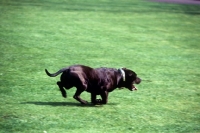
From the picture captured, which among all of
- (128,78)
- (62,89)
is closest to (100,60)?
(128,78)

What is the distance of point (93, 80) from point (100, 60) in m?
4.55

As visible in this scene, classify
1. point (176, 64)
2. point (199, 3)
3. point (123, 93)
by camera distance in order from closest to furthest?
point (123, 93)
point (176, 64)
point (199, 3)

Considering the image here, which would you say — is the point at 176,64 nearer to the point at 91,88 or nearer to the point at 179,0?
the point at 91,88

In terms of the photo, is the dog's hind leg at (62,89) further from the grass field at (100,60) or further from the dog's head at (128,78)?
the dog's head at (128,78)

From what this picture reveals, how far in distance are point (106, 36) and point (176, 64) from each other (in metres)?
4.48

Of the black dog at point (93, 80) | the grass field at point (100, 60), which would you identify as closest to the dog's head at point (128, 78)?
the black dog at point (93, 80)

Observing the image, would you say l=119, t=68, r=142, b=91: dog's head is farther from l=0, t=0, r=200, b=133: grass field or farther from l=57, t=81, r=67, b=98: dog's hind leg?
l=57, t=81, r=67, b=98: dog's hind leg

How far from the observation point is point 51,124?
7.04m

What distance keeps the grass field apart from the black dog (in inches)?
10.6

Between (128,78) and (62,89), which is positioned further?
(128,78)

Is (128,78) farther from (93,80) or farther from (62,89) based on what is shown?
(62,89)

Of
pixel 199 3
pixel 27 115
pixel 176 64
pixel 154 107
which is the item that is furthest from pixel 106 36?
pixel 199 3

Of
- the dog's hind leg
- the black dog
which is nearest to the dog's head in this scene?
the black dog

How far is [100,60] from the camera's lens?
1269 cm
